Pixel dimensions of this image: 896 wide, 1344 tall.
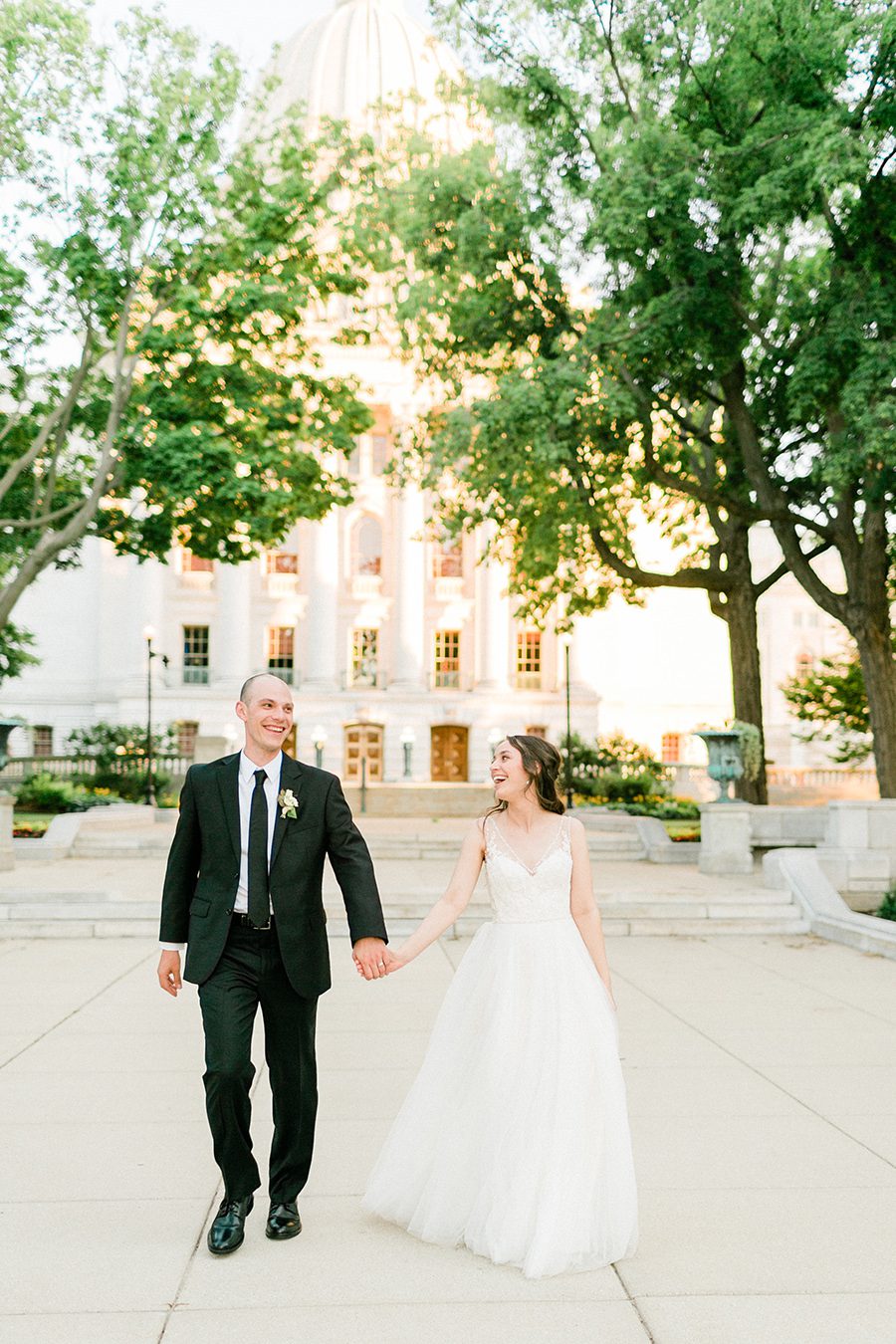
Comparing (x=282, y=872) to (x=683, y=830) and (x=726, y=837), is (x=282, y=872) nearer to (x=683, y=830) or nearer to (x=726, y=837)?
(x=726, y=837)

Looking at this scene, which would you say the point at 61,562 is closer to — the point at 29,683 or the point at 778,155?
the point at 778,155

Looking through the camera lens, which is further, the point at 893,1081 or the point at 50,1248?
the point at 893,1081

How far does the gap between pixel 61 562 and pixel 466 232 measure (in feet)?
33.6

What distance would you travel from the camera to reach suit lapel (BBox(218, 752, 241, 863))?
500cm

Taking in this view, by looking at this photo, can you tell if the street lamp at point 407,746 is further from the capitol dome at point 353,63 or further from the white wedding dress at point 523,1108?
the white wedding dress at point 523,1108

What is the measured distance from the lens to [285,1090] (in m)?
5.08

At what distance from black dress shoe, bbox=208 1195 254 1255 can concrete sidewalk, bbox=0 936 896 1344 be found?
54mm

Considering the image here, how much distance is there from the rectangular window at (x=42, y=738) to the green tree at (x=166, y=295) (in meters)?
34.5

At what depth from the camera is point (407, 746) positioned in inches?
2128

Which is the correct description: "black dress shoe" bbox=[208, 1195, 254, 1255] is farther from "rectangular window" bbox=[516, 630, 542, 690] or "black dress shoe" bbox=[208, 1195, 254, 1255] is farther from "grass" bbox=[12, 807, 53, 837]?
"rectangular window" bbox=[516, 630, 542, 690]

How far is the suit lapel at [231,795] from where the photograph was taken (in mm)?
4996

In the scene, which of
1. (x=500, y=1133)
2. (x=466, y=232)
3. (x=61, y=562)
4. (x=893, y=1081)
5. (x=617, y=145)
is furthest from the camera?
(x=61, y=562)

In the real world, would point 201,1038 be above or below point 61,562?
below

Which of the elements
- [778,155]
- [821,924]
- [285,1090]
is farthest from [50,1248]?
[778,155]
